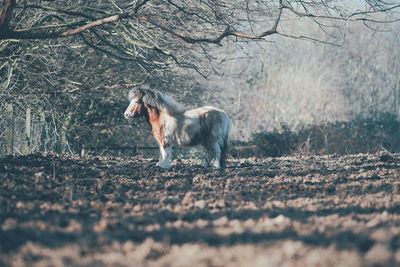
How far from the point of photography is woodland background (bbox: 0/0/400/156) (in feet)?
39.8

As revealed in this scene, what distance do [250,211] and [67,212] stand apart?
6.96 feet

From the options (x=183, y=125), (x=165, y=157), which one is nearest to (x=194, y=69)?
(x=183, y=125)

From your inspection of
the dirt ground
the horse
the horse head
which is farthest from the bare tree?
the dirt ground

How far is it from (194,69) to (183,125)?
659 cm

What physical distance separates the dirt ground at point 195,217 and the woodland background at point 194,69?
2.75m

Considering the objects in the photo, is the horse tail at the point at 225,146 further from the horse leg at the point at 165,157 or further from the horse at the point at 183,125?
the horse leg at the point at 165,157

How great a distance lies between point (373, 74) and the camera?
37.8 m

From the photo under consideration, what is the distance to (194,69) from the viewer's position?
18250mm

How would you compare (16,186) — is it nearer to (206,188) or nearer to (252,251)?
(206,188)

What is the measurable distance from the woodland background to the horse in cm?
99

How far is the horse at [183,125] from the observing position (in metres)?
11.9

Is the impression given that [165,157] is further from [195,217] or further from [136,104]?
[195,217]

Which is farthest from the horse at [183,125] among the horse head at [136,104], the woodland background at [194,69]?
the woodland background at [194,69]

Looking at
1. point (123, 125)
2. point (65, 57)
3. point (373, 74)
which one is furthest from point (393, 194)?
point (373, 74)
